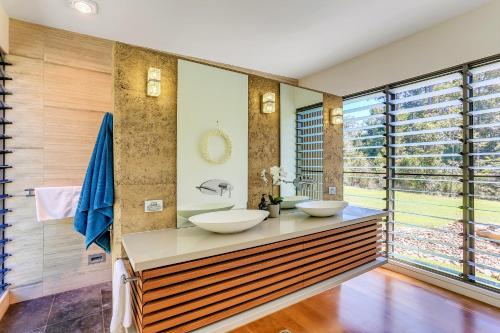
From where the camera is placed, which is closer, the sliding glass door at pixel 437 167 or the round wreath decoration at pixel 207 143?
the round wreath decoration at pixel 207 143

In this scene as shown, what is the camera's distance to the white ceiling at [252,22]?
7.48 ft

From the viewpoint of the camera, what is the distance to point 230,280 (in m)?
1.52

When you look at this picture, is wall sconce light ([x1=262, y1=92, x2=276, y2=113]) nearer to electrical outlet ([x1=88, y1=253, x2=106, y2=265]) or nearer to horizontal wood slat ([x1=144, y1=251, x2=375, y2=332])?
horizontal wood slat ([x1=144, y1=251, x2=375, y2=332])

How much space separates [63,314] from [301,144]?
9.57 ft

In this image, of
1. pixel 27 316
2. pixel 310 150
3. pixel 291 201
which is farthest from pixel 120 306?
pixel 310 150

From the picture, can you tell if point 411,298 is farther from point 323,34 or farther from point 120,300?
point 323,34

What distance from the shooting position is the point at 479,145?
248 centimetres

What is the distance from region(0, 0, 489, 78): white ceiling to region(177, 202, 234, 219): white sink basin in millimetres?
1828

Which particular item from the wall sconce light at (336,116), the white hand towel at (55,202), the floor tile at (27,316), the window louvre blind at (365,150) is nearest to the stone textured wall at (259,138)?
the wall sconce light at (336,116)

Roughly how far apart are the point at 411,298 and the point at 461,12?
2890 millimetres

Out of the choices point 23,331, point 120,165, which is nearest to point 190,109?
point 120,165

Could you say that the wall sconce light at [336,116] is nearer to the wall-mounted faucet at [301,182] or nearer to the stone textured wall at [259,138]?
the wall-mounted faucet at [301,182]

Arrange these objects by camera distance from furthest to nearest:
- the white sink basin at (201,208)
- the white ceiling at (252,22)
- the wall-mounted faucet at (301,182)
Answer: the wall-mounted faucet at (301,182) → the white ceiling at (252,22) → the white sink basin at (201,208)

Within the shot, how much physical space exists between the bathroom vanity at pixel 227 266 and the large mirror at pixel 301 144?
0.58m
